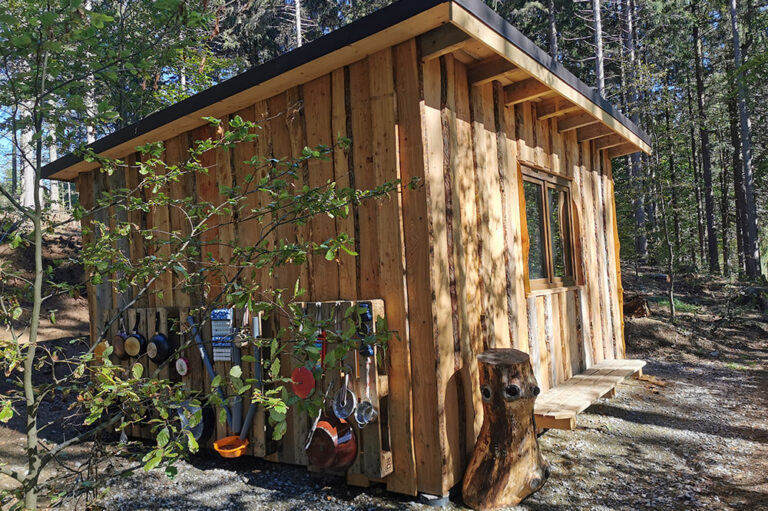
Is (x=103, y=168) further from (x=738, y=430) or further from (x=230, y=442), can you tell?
(x=738, y=430)

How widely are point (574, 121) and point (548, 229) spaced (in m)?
1.26

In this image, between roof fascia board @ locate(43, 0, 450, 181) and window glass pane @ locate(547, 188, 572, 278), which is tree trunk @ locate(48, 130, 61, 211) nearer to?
roof fascia board @ locate(43, 0, 450, 181)

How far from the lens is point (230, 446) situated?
392 cm

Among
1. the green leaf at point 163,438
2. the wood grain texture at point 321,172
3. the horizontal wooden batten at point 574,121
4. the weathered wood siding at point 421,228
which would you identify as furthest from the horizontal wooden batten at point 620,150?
the green leaf at point 163,438

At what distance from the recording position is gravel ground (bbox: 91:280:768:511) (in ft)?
11.3

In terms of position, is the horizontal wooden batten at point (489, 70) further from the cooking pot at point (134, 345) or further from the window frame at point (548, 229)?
the cooking pot at point (134, 345)

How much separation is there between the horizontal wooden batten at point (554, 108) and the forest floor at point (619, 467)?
10.2ft

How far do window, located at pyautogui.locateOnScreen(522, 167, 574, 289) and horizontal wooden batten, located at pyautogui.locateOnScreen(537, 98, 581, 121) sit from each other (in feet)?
1.88

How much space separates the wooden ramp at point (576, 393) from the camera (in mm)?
3723

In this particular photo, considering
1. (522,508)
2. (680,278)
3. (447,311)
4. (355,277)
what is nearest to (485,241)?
(447,311)

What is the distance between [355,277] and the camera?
3.64m

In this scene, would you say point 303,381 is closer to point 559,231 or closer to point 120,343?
point 120,343

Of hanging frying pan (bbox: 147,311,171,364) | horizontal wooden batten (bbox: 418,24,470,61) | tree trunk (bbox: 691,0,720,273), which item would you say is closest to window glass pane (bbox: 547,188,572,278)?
horizontal wooden batten (bbox: 418,24,470,61)

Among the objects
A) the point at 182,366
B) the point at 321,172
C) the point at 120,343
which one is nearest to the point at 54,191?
the point at 120,343
